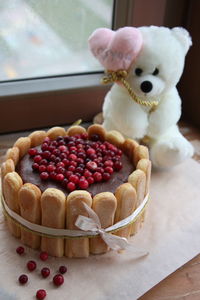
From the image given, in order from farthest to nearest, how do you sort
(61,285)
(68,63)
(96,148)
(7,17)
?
(68,63) → (7,17) → (96,148) → (61,285)

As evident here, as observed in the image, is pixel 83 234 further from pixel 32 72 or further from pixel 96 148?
pixel 32 72

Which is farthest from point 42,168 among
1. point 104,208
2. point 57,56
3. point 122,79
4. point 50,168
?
point 57,56

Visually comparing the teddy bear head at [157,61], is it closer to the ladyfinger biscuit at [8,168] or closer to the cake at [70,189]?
the cake at [70,189]

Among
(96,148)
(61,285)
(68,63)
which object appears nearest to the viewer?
(61,285)

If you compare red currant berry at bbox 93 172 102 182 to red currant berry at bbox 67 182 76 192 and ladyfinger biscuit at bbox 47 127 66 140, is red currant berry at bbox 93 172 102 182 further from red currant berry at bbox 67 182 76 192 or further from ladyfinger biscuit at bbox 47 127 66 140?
ladyfinger biscuit at bbox 47 127 66 140

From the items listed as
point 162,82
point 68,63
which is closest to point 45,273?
point 162,82

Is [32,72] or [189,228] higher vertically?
[32,72]

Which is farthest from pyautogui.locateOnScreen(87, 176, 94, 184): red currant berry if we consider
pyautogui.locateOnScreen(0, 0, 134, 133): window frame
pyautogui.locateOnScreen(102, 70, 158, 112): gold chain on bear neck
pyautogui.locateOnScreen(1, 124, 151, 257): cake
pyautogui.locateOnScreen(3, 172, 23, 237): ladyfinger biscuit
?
pyautogui.locateOnScreen(0, 0, 134, 133): window frame

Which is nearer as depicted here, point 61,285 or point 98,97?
point 61,285
